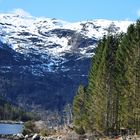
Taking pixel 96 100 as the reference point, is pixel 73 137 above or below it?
below

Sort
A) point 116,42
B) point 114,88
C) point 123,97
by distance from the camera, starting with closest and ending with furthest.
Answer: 1. point 123,97
2. point 114,88
3. point 116,42

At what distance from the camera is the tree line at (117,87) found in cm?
7576

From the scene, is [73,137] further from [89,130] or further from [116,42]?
[116,42]

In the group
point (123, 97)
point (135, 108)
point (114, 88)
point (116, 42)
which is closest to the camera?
point (135, 108)

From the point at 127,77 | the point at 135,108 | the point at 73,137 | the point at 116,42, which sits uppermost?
the point at 116,42

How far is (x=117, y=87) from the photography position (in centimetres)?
8312

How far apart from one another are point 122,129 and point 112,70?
1090 cm

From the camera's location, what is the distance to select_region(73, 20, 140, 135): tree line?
7576 centimetres

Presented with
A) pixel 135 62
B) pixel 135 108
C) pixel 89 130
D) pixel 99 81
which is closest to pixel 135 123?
pixel 135 108

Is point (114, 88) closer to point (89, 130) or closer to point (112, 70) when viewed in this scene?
point (112, 70)

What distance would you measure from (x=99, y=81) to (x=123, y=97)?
9468mm

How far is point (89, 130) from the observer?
3812 inches

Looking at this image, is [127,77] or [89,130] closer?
[127,77]

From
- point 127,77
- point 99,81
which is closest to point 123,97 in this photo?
point 127,77
